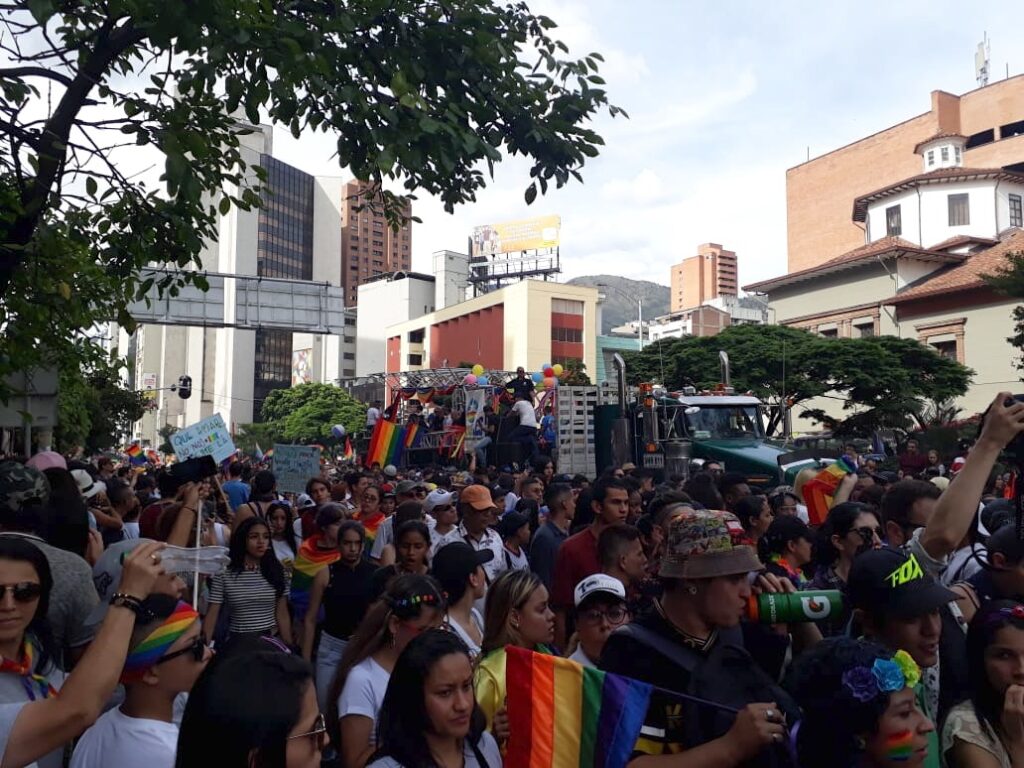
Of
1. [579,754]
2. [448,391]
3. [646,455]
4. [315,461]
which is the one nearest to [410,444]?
[448,391]

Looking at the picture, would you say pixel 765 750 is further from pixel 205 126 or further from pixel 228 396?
pixel 228 396

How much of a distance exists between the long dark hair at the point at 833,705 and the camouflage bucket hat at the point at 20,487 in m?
3.88

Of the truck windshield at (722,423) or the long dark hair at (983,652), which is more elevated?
the truck windshield at (722,423)

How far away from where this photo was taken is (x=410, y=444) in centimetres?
2511

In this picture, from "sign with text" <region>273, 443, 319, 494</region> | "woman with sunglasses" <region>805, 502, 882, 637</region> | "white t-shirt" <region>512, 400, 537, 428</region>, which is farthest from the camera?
"white t-shirt" <region>512, 400, 537, 428</region>

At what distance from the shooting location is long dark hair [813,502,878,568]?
468cm

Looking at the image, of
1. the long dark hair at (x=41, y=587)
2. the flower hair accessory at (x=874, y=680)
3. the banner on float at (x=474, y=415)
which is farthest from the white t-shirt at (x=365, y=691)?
the banner on float at (x=474, y=415)

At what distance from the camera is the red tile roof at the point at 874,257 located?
4631cm

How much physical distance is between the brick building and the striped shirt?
5931cm

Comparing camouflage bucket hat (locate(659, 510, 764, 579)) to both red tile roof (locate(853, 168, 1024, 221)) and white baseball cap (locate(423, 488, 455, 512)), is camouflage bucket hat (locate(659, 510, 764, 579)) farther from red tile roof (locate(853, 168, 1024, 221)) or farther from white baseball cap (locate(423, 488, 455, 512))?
red tile roof (locate(853, 168, 1024, 221))

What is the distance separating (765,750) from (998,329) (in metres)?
43.6

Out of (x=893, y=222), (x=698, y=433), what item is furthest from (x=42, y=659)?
(x=893, y=222)

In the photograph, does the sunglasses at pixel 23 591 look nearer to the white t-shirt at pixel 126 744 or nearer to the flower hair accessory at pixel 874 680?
the white t-shirt at pixel 126 744

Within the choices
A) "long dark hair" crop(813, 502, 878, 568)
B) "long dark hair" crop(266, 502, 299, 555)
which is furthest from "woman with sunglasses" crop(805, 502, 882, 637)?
"long dark hair" crop(266, 502, 299, 555)
